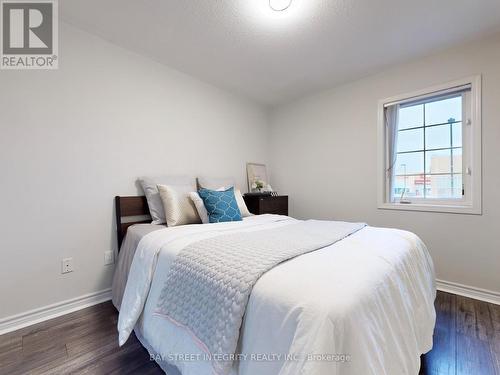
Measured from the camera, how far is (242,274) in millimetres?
879

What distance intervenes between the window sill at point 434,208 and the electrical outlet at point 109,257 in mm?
2799

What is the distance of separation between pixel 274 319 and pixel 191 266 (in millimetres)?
494

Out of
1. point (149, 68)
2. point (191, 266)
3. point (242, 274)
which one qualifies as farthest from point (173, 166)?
point (242, 274)

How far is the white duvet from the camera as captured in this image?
0.65 meters

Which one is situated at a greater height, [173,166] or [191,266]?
[173,166]

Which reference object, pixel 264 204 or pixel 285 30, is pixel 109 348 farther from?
pixel 285 30

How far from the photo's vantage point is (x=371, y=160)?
2.64 metres

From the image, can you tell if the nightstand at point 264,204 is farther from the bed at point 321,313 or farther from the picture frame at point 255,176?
the bed at point 321,313

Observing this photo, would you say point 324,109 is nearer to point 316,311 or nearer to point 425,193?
point 425,193

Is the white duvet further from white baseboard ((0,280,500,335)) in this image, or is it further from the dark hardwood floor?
white baseboard ((0,280,500,335))

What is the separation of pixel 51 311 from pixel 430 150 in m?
3.73

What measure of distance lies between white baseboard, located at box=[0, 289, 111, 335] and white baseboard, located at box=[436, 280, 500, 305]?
10.3 ft

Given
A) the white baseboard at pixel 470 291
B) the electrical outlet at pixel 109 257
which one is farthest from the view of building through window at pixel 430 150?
the electrical outlet at pixel 109 257

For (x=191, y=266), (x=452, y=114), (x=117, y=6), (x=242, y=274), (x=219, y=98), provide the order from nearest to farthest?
(x=242, y=274)
(x=191, y=266)
(x=117, y=6)
(x=452, y=114)
(x=219, y=98)
